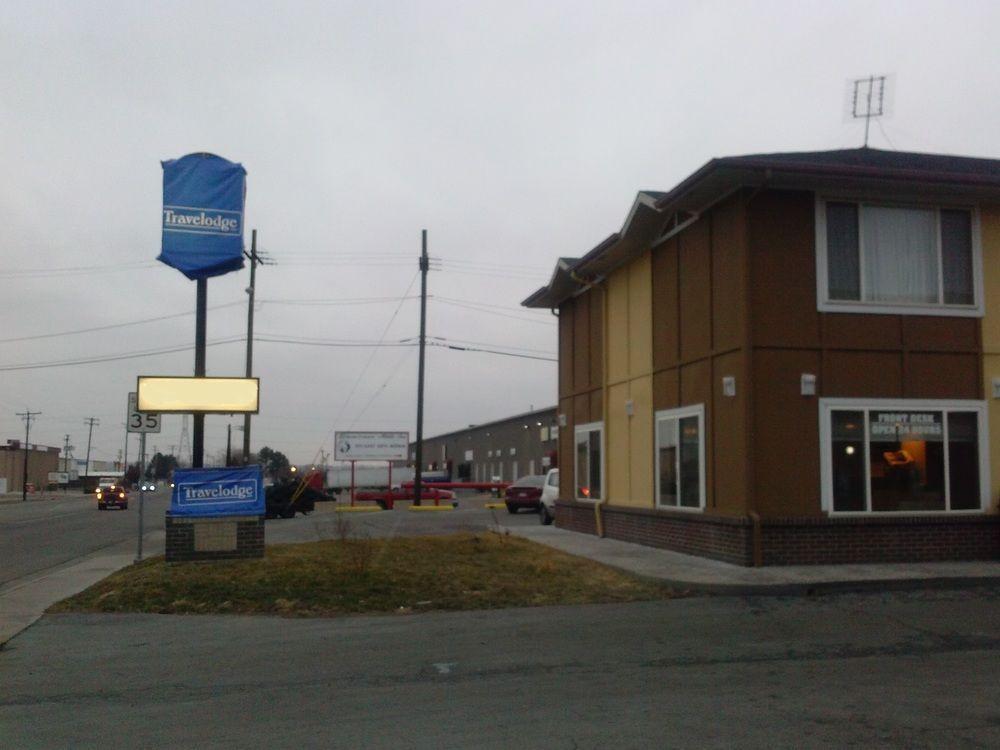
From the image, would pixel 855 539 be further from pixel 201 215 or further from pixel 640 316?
pixel 201 215

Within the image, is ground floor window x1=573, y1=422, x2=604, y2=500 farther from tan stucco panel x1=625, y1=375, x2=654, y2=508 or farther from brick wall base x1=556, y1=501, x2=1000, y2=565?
brick wall base x1=556, y1=501, x2=1000, y2=565

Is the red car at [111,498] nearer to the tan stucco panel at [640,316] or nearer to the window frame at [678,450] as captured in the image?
the tan stucco panel at [640,316]

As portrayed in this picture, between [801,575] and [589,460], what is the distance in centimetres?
947

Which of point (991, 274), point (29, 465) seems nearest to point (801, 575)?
point (991, 274)

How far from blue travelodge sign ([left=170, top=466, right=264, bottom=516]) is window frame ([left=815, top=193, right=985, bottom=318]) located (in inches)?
391

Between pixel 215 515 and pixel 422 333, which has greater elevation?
pixel 422 333

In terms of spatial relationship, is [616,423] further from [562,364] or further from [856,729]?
[856,729]

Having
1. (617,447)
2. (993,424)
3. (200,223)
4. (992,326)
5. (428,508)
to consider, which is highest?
(200,223)

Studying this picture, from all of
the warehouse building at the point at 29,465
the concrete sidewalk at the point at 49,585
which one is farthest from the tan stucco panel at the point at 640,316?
the warehouse building at the point at 29,465

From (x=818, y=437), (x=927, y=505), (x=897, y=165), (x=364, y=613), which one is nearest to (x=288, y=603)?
(x=364, y=613)

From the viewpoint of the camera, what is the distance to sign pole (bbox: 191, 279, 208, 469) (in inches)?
742

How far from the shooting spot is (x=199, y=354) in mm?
19000

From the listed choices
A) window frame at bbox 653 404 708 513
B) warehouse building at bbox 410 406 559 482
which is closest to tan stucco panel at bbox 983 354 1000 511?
window frame at bbox 653 404 708 513

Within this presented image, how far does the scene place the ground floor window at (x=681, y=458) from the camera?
17.1 m
